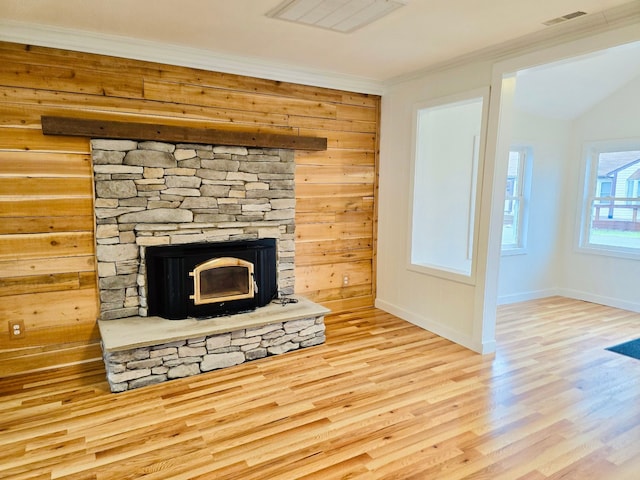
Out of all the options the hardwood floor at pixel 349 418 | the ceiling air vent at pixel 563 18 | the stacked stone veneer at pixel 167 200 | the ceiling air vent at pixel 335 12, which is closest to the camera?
the hardwood floor at pixel 349 418

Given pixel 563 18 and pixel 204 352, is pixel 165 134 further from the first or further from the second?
pixel 563 18

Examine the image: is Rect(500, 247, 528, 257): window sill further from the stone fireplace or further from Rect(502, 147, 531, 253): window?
the stone fireplace

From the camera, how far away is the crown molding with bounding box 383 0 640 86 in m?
2.50

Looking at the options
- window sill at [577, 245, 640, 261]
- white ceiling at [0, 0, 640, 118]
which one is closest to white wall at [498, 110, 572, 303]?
window sill at [577, 245, 640, 261]

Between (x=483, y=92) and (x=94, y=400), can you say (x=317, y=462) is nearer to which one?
(x=94, y=400)

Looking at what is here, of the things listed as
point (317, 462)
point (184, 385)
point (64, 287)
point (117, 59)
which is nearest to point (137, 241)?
point (64, 287)

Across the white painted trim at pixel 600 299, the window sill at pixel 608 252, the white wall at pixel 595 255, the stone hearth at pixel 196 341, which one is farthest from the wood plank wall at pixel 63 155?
the white painted trim at pixel 600 299

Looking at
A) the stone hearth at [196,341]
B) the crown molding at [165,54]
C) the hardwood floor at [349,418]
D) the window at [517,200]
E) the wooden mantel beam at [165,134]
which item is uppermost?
the crown molding at [165,54]

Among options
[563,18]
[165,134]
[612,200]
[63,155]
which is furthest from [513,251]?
→ [63,155]

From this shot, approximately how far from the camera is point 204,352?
10.4ft

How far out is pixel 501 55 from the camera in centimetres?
325

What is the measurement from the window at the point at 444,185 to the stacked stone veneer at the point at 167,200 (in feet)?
4.56

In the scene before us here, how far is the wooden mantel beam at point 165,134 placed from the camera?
298 centimetres

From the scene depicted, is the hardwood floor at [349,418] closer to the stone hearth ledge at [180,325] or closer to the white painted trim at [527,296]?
the stone hearth ledge at [180,325]
